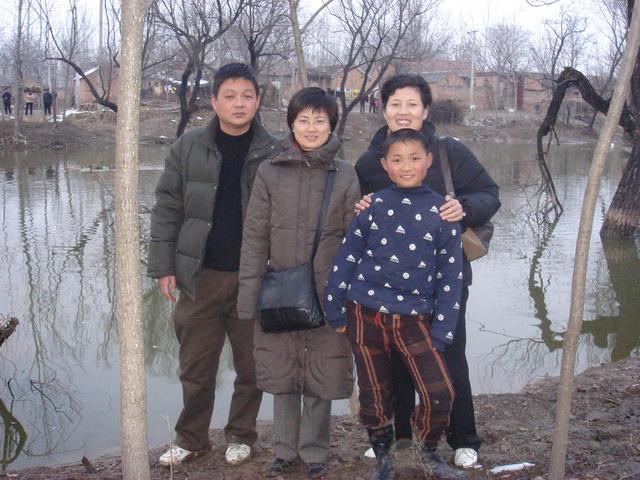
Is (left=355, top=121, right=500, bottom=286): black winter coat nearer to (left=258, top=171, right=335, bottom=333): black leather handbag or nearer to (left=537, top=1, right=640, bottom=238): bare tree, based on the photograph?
(left=258, top=171, right=335, bottom=333): black leather handbag

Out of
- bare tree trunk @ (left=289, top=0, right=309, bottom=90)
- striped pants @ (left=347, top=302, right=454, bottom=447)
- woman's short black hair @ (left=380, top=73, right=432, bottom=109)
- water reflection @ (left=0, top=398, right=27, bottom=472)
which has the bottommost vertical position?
water reflection @ (left=0, top=398, right=27, bottom=472)

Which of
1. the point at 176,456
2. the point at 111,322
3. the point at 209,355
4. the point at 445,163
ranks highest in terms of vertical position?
the point at 445,163

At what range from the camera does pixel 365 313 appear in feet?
10.4

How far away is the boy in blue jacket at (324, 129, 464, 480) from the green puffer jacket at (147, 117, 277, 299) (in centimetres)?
74

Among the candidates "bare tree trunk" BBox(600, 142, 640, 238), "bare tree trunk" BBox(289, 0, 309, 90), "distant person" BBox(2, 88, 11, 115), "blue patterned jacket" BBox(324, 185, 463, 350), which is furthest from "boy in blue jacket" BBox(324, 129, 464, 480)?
"distant person" BBox(2, 88, 11, 115)

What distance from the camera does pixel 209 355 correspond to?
3842 millimetres

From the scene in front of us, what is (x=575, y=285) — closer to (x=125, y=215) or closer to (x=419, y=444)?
(x=419, y=444)

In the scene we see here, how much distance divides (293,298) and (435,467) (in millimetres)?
968

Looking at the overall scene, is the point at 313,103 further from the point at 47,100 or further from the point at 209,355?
the point at 47,100

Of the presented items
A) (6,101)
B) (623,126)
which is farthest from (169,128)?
(623,126)

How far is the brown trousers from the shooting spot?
3.77 m

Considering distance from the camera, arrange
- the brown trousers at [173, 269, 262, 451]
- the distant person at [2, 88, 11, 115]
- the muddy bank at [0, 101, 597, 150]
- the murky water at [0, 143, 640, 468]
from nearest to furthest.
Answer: the brown trousers at [173, 269, 262, 451]
the murky water at [0, 143, 640, 468]
the muddy bank at [0, 101, 597, 150]
the distant person at [2, 88, 11, 115]

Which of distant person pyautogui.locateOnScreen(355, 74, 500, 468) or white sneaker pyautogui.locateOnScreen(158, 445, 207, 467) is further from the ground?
distant person pyautogui.locateOnScreen(355, 74, 500, 468)

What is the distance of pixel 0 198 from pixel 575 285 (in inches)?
549
